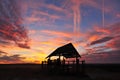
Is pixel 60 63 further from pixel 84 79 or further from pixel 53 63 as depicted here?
pixel 84 79

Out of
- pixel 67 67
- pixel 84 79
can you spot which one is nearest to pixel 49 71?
pixel 67 67

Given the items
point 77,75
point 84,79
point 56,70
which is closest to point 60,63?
point 56,70

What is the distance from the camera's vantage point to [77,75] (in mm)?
26859

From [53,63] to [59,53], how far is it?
261cm

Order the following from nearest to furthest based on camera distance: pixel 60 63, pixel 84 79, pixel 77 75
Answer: pixel 84 79 < pixel 77 75 < pixel 60 63

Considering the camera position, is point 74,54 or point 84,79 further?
point 74,54

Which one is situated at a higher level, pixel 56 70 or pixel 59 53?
pixel 59 53

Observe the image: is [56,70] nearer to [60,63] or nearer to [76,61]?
[60,63]

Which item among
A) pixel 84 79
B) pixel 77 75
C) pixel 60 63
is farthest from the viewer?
pixel 60 63

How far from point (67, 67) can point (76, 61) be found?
1669 mm

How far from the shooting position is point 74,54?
27672mm

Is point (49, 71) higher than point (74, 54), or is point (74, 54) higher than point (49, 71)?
point (74, 54)

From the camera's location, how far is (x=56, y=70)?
29125 millimetres

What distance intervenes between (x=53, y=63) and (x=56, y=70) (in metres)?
1.44
